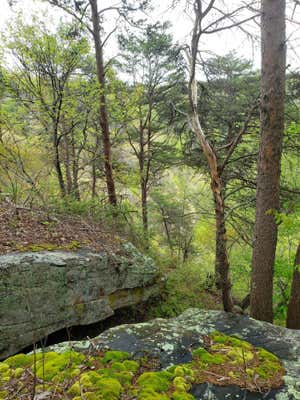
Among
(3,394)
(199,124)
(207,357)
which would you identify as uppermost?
(199,124)

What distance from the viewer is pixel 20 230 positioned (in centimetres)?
480

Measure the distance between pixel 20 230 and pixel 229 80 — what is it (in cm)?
685

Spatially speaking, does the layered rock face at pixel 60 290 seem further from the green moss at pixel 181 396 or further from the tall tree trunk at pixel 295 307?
the tall tree trunk at pixel 295 307

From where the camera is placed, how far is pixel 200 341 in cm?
275

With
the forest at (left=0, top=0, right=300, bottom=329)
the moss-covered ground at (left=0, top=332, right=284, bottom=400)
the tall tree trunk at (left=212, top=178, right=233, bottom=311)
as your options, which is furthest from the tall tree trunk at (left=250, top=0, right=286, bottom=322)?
the moss-covered ground at (left=0, top=332, right=284, bottom=400)

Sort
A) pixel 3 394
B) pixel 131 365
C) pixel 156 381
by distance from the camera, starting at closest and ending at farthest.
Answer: pixel 3 394 < pixel 156 381 < pixel 131 365

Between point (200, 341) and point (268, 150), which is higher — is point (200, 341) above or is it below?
below

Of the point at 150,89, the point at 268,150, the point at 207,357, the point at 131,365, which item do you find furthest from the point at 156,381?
the point at 150,89

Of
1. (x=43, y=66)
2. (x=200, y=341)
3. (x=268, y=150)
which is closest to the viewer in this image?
(x=200, y=341)

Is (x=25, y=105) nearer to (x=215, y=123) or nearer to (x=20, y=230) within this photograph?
(x=20, y=230)

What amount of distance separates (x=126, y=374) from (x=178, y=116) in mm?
7538

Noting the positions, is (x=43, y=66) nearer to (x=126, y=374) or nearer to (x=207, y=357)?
(x=126, y=374)

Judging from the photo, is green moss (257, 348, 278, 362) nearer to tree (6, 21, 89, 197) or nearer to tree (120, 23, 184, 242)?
tree (120, 23, 184, 242)

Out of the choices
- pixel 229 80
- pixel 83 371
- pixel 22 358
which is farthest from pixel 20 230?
pixel 229 80
